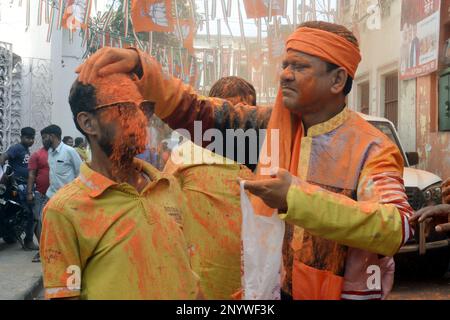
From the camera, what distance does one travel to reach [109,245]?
1627mm

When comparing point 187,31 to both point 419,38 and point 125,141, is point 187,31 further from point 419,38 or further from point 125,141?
point 125,141

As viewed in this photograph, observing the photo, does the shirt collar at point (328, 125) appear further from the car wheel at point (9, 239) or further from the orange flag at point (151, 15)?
the car wheel at point (9, 239)

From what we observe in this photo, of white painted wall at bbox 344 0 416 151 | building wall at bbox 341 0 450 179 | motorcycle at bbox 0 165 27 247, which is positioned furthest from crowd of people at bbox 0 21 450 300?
white painted wall at bbox 344 0 416 151

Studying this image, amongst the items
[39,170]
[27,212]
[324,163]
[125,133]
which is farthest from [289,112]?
[27,212]

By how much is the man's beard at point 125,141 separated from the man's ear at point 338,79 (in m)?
0.63

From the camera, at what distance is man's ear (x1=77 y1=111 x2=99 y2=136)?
1.67 metres

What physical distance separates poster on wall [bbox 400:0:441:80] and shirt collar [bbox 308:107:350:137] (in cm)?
814

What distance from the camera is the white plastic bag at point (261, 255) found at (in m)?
1.78

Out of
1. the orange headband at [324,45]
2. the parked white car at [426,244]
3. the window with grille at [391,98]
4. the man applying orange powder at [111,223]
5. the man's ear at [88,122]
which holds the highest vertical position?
the window with grille at [391,98]

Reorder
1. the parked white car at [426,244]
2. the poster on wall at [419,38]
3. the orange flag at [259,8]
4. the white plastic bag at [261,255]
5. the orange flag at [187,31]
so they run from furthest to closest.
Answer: the poster on wall at [419,38] → the orange flag at [187,31] → the orange flag at [259,8] → the parked white car at [426,244] → the white plastic bag at [261,255]

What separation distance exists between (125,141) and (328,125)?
0.67 metres

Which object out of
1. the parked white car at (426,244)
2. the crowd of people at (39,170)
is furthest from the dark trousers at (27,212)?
the parked white car at (426,244)

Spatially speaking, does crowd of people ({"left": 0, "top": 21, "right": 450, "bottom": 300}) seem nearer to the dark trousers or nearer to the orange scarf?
the orange scarf
